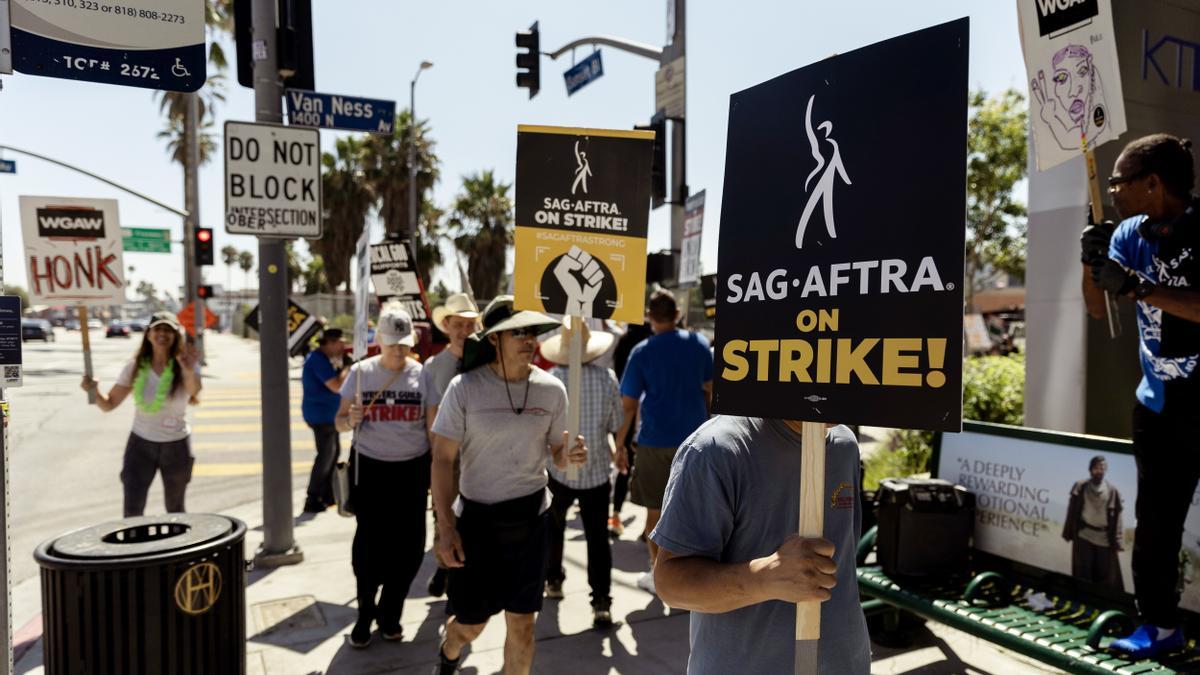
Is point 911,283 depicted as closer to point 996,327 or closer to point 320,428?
point 320,428

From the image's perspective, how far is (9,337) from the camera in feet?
9.43

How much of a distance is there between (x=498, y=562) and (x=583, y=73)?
33.8 ft

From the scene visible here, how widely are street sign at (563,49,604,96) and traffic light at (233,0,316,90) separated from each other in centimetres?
673

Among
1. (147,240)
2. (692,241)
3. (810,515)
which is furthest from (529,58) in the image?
(147,240)

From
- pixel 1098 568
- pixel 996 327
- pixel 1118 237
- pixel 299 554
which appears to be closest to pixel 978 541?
pixel 1098 568

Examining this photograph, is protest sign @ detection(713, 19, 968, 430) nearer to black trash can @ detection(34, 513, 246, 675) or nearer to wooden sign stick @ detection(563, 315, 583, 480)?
wooden sign stick @ detection(563, 315, 583, 480)

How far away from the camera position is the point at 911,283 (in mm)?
1662

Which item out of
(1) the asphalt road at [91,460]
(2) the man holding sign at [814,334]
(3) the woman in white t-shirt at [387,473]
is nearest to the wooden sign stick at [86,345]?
(1) the asphalt road at [91,460]

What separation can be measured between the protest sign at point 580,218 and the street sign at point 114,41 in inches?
60.2

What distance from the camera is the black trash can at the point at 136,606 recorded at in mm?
3037

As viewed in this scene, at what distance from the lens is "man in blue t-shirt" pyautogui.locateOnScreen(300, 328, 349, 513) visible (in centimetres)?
789

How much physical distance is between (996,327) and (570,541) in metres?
38.2

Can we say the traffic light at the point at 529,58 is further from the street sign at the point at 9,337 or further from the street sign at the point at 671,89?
the street sign at the point at 9,337

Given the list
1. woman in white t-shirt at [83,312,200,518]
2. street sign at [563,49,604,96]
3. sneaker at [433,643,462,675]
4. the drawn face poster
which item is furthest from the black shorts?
street sign at [563,49,604,96]
